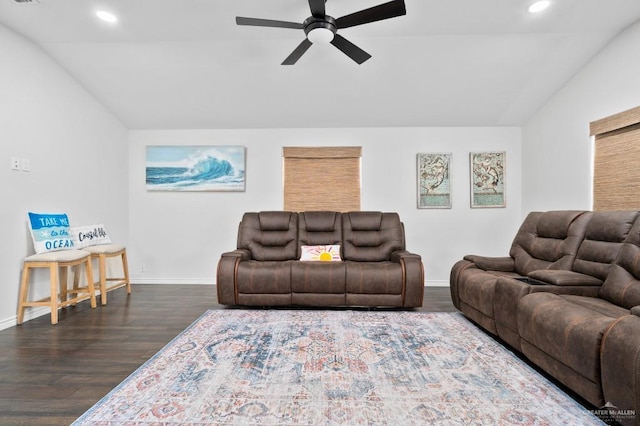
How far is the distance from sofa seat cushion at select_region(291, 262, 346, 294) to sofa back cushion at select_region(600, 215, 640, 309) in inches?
81.4

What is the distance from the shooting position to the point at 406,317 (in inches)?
124

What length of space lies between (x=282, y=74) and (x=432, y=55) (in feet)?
5.44

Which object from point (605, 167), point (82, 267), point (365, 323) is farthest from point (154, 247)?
point (605, 167)

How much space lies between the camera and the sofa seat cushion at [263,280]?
3400 millimetres

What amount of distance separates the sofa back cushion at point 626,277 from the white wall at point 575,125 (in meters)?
1.60

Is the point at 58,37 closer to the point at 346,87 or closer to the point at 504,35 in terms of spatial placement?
the point at 346,87

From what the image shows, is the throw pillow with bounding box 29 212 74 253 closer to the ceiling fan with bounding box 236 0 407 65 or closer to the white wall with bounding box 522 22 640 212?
the ceiling fan with bounding box 236 0 407 65

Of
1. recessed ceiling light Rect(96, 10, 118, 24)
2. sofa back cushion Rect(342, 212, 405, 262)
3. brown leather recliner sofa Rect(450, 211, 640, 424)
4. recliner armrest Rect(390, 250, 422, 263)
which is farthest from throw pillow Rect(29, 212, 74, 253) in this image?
brown leather recliner sofa Rect(450, 211, 640, 424)

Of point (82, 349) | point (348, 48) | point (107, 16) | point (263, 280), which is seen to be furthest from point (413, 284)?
point (107, 16)

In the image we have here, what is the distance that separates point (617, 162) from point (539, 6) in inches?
67.0

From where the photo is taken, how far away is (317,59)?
3.59 meters

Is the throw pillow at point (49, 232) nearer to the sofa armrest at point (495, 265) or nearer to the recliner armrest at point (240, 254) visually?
the recliner armrest at point (240, 254)

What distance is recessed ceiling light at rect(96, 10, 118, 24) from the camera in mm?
2910

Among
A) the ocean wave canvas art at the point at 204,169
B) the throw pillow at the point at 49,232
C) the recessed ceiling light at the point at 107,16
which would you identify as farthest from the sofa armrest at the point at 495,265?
the throw pillow at the point at 49,232
